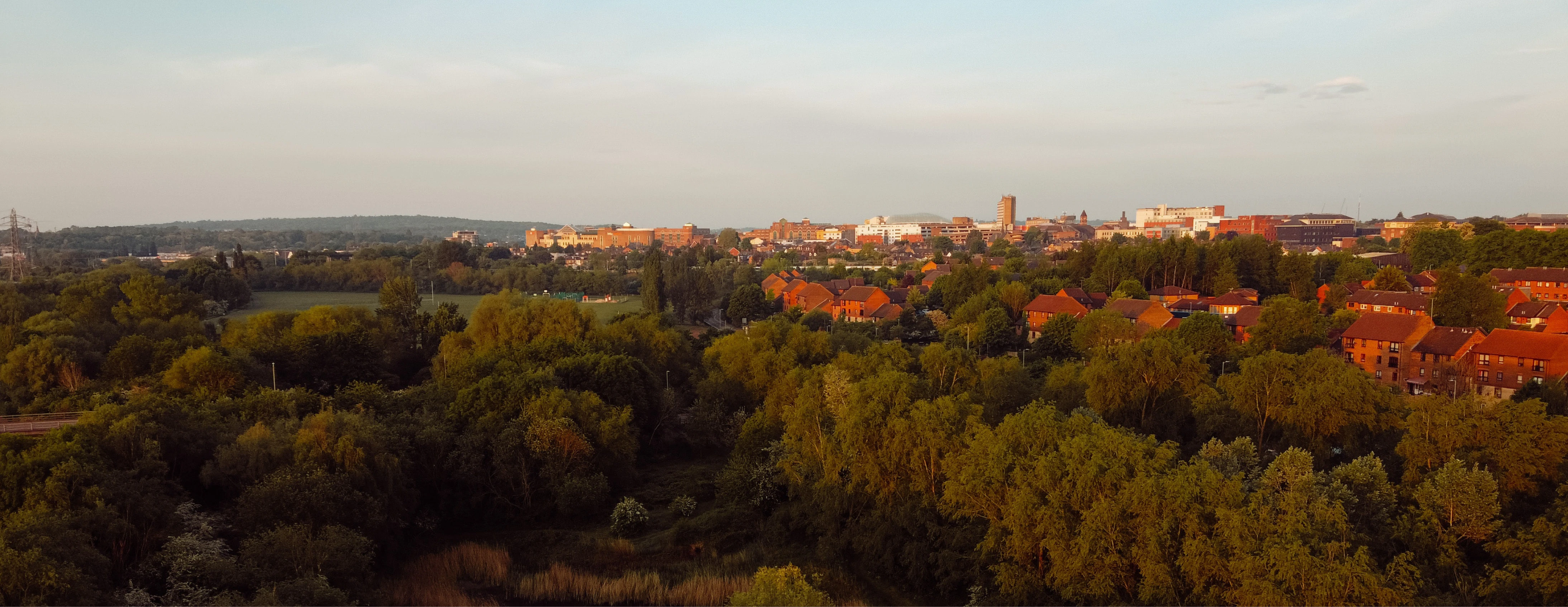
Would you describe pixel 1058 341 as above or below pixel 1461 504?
below

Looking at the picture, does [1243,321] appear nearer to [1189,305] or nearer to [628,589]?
[1189,305]

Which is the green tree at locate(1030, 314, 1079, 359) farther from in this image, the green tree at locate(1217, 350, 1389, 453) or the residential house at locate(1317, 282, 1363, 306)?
the residential house at locate(1317, 282, 1363, 306)

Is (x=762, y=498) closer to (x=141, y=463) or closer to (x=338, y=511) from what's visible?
(x=338, y=511)

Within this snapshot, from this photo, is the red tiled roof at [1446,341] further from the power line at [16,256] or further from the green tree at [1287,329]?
the power line at [16,256]

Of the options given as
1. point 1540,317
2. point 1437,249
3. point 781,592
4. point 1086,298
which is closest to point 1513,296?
point 1540,317

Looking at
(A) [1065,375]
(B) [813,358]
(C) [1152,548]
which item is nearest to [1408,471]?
(C) [1152,548]

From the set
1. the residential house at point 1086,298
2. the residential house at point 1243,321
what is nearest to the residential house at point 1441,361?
the residential house at point 1243,321

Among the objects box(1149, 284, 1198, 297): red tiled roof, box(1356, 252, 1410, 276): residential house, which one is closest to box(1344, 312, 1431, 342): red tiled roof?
box(1149, 284, 1198, 297): red tiled roof
